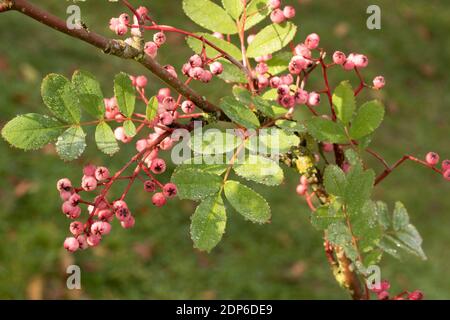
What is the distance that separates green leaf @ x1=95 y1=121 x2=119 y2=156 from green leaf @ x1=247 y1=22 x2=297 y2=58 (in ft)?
0.92

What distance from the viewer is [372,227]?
33.3 inches

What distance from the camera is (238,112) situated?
77cm

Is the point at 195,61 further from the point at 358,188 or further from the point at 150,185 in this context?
the point at 358,188

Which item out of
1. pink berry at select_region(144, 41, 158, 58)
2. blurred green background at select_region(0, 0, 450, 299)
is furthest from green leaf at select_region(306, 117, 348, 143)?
blurred green background at select_region(0, 0, 450, 299)

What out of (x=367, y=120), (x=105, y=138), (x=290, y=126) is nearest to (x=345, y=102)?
(x=367, y=120)

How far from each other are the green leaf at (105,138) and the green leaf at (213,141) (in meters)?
0.11

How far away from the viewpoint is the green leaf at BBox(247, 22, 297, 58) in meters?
0.91

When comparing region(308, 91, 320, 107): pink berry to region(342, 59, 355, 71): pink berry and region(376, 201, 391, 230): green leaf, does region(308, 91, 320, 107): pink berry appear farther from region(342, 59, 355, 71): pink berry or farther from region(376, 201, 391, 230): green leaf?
region(376, 201, 391, 230): green leaf

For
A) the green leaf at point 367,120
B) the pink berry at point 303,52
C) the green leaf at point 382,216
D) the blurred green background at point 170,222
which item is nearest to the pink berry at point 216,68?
the pink berry at point 303,52

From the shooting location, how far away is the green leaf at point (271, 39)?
905 millimetres

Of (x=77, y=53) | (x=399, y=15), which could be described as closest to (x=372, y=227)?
(x=77, y=53)

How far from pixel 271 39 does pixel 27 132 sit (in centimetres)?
40
